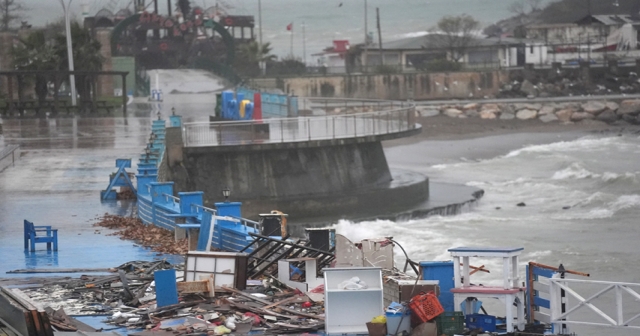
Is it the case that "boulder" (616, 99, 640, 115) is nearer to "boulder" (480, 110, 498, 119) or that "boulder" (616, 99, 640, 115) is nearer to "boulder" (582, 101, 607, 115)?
"boulder" (582, 101, 607, 115)

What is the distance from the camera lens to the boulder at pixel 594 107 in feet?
243

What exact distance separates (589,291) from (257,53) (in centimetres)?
7645

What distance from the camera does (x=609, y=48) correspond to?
105500 mm

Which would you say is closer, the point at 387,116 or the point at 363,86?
the point at 387,116

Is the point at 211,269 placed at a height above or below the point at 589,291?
above

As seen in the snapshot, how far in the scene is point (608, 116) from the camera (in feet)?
244

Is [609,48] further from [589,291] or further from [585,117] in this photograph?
[589,291]

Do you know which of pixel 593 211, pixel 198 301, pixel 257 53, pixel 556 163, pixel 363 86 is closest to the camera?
pixel 198 301

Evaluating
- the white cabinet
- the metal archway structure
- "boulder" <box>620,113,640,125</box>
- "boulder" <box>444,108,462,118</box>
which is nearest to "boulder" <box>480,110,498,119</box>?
"boulder" <box>444,108,462,118</box>

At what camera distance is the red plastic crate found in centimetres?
1397

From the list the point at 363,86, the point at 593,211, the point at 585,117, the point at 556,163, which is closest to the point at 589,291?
the point at 593,211

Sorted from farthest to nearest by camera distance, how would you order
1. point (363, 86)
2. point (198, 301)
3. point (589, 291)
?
point (363, 86)
point (589, 291)
point (198, 301)

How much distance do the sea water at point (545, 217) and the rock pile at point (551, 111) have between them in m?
15.3

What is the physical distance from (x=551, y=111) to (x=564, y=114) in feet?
4.57
